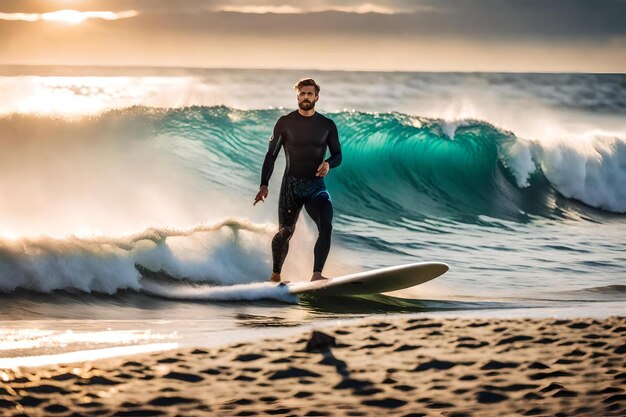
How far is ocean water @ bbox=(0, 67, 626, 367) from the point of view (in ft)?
25.7

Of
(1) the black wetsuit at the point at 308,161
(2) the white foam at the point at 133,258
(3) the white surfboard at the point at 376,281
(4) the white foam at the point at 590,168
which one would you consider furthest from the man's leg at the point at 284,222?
(4) the white foam at the point at 590,168

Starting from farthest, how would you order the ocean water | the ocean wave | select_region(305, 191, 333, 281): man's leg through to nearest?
1. the ocean wave
2. select_region(305, 191, 333, 281): man's leg
3. the ocean water

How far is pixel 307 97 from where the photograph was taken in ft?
25.9

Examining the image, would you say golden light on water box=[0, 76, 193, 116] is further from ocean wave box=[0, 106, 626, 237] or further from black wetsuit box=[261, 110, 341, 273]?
black wetsuit box=[261, 110, 341, 273]

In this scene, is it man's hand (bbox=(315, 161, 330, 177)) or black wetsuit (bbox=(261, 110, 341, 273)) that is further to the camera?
black wetsuit (bbox=(261, 110, 341, 273))

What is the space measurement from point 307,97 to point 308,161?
482mm

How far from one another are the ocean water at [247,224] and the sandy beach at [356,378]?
51cm

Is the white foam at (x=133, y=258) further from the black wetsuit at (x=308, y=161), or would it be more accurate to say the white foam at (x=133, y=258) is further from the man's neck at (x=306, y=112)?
the man's neck at (x=306, y=112)

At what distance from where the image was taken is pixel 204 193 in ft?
47.9

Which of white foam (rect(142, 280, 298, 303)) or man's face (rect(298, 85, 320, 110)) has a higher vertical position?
man's face (rect(298, 85, 320, 110))

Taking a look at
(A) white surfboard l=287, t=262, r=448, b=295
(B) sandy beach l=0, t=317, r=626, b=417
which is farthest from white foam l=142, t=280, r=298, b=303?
(B) sandy beach l=0, t=317, r=626, b=417

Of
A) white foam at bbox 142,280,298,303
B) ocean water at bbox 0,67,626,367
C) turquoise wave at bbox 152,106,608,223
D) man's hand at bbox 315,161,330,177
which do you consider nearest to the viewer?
man's hand at bbox 315,161,330,177

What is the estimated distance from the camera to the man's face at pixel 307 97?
787 centimetres

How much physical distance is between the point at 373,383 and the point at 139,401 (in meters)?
1.07
